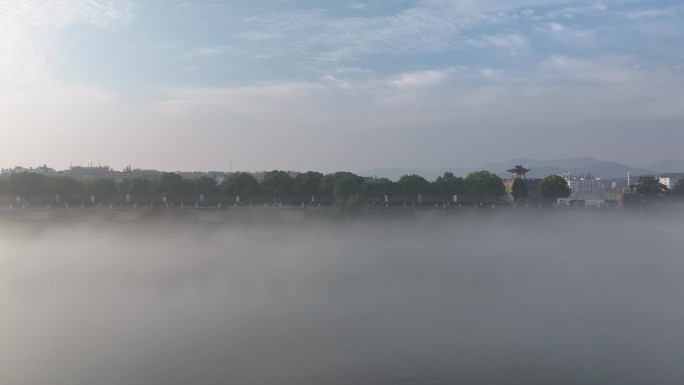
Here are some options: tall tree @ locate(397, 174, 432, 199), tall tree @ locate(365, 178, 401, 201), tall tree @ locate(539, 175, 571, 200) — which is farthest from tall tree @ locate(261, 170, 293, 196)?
tall tree @ locate(539, 175, 571, 200)

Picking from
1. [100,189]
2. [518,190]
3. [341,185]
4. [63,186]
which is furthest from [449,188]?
[63,186]

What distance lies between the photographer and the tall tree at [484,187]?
29984 mm

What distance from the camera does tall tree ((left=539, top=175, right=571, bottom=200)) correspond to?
32.3m

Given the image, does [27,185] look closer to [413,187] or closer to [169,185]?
[169,185]

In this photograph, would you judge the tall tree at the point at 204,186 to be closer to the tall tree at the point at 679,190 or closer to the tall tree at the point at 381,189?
the tall tree at the point at 381,189

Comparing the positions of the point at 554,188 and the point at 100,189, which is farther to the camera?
the point at 554,188

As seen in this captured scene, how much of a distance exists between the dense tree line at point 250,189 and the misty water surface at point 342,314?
819cm

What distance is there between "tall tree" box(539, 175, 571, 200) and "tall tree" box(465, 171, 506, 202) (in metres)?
3.09

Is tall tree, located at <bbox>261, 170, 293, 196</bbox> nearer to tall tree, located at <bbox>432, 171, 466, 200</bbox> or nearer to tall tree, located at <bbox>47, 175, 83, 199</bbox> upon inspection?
tall tree, located at <bbox>432, 171, 466, 200</bbox>

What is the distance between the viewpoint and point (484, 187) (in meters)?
30.2

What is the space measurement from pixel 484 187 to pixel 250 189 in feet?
38.1

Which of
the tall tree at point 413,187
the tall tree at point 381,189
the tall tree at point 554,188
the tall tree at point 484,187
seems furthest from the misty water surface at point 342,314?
the tall tree at point 554,188

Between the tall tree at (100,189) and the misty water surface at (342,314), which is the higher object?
the tall tree at (100,189)

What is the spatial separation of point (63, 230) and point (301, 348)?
1904 cm
